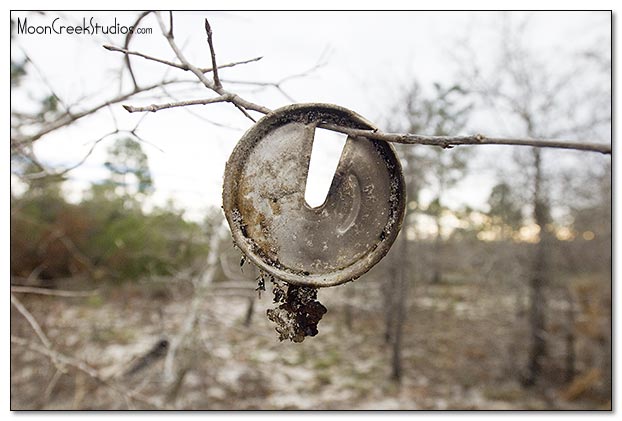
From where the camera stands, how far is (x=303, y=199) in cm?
110

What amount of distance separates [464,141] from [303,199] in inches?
15.7

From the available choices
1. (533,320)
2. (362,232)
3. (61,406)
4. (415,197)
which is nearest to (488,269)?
(533,320)

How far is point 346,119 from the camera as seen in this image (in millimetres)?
1073

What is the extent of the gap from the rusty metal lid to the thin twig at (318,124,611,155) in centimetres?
3

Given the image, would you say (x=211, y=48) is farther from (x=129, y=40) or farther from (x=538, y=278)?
(x=538, y=278)

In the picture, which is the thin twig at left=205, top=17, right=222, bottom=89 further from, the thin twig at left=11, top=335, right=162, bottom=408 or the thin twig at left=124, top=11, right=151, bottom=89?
the thin twig at left=11, top=335, right=162, bottom=408

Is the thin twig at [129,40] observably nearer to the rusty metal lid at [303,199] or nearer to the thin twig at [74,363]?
the rusty metal lid at [303,199]

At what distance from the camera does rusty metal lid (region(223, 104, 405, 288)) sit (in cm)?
106

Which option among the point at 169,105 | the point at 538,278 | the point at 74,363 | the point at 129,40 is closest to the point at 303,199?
the point at 169,105

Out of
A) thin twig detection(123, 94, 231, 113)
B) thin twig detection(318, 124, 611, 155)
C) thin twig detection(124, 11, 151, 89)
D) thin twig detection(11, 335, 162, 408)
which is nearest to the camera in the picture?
thin twig detection(318, 124, 611, 155)

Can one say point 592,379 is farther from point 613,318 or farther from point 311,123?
point 311,123

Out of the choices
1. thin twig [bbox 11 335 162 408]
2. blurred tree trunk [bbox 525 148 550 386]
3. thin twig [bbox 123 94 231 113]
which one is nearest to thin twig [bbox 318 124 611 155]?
thin twig [bbox 123 94 231 113]

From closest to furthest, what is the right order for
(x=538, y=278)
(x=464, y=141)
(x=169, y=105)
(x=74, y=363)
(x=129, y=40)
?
(x=464, y=141) → (x=169, y=105) → (x=129, y=40) → (x=74, y=363) → (x=538, y=278)

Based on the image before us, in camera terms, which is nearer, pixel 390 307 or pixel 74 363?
pixel 74 363
